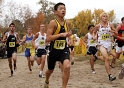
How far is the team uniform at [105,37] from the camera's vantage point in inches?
322

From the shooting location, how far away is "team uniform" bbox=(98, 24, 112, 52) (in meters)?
8.18

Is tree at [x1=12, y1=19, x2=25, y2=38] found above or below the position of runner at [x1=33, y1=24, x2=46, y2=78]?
above

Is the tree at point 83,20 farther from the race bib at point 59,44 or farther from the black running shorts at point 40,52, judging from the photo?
the race bib at point 59,44

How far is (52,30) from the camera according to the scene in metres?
5.73

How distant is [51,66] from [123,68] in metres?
2.69

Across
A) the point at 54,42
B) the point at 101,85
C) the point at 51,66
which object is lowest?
the point at 101,85

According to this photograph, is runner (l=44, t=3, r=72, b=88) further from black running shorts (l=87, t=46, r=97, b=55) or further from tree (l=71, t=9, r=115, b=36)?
tree (l=71, t=9, r=115, b=36)

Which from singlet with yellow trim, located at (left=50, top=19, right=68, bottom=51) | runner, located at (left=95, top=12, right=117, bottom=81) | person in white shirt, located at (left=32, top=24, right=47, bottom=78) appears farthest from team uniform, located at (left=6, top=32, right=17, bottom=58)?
singlet with yellow trim, located at (left=50, top=19, right=68, bottom=51)

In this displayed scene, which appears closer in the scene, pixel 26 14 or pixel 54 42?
pixel 54 42

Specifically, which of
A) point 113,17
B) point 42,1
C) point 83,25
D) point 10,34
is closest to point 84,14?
point 83,25

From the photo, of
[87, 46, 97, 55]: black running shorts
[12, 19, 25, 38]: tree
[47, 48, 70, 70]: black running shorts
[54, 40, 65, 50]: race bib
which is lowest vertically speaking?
[87, 46, 97, 55]: black running shorts

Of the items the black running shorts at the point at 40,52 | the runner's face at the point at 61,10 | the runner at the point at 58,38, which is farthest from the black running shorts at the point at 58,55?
the black running shorts at the point at 40,52

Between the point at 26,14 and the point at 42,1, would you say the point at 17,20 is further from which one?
the point at 42,1

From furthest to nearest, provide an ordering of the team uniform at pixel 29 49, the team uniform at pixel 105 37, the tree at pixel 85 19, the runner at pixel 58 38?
the tree at pixel 85 19, the team uniform at pixel 29 49, the team uniform at pixel 105 37, the runner at pixel 58 38
